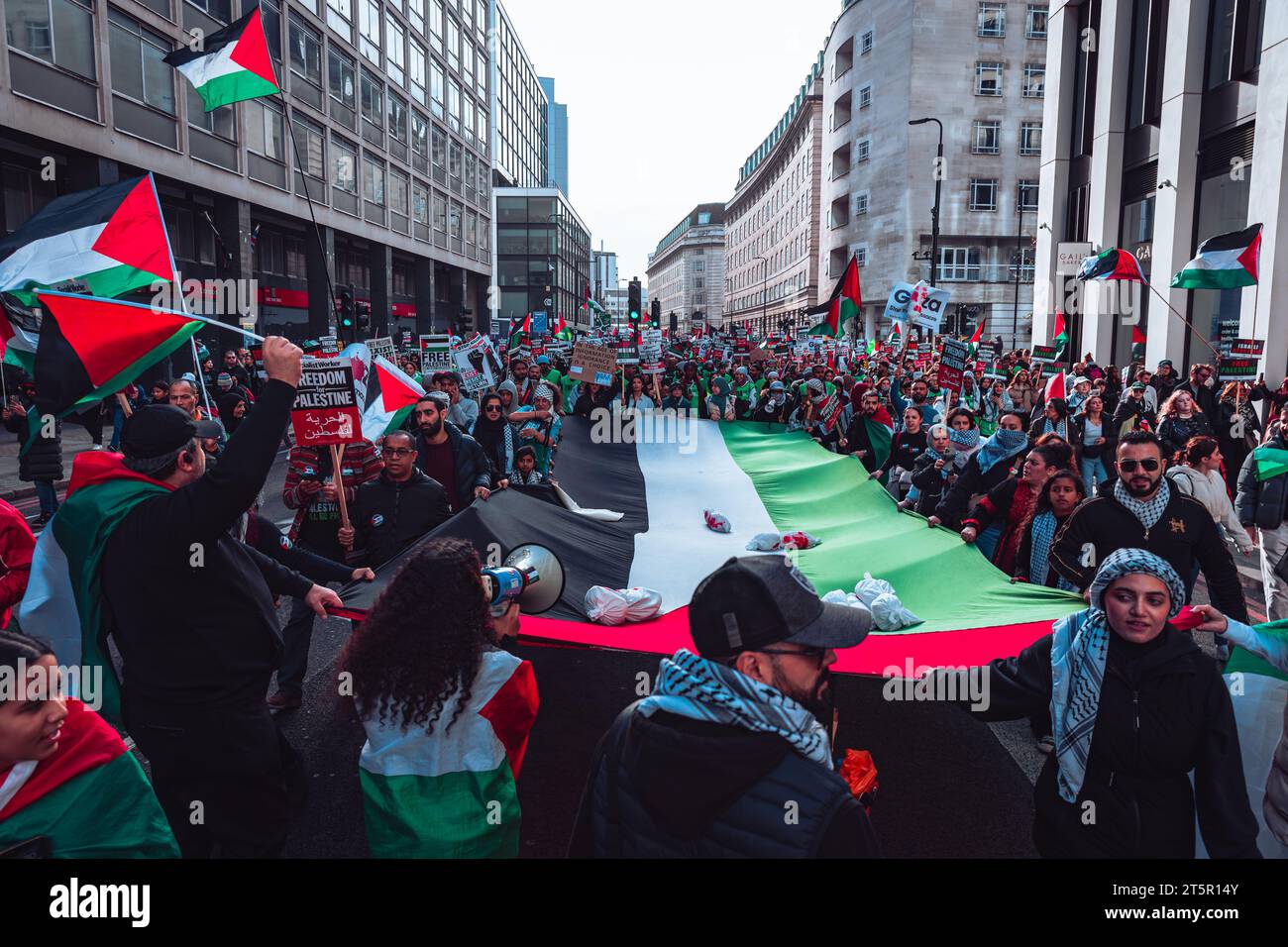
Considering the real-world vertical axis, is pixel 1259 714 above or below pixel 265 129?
below

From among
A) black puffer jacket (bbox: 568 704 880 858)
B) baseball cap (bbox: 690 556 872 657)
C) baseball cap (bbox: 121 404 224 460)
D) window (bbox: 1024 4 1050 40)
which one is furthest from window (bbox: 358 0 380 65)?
black puffer jacket (bbox: 568 704 880 858)

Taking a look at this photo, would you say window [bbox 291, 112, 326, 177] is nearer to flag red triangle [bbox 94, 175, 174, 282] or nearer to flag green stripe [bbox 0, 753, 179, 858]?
flag red triangle [bbox 94, 175, 174, 282]

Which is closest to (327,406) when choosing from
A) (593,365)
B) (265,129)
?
(593,365)

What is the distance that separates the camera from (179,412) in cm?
311

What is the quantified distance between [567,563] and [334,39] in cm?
3703

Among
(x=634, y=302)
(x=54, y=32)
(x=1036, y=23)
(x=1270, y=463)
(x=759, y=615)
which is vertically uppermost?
(x=1036, y=23)

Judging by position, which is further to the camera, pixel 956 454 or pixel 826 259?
pixel 826 259

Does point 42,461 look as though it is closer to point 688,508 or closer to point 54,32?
point 688,508

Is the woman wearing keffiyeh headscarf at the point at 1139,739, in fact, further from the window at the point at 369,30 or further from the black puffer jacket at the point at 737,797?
the window at the point at 369,30

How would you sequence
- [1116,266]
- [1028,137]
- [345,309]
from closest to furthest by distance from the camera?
[1116,266]
[345,309]
[1028,137]

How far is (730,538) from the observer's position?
7.65 meters

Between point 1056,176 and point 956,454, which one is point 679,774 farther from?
point 1056,176

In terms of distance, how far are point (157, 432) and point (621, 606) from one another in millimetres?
2586

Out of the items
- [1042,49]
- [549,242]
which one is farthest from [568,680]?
[549,242]
